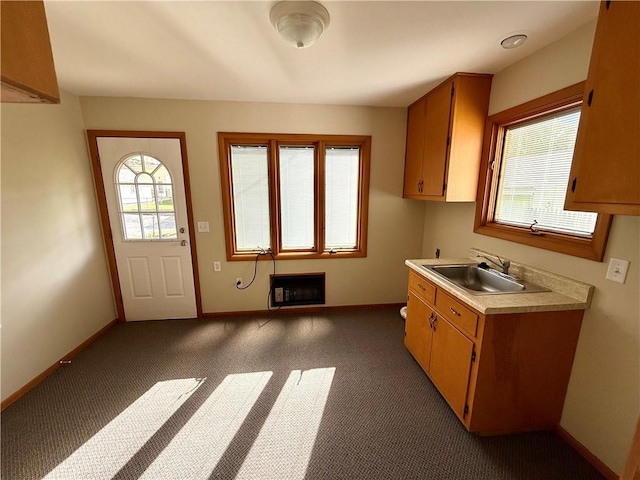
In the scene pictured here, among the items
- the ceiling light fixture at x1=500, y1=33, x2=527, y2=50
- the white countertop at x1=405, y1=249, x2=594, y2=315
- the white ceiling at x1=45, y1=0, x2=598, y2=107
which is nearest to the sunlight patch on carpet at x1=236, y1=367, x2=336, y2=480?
the white countertop at x1=405, y1=249, x2=594, y2=315

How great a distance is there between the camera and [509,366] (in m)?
1.43

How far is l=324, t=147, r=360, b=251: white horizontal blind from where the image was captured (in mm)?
2855

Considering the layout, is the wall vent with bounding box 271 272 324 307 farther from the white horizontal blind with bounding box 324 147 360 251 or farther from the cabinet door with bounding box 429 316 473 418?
the cabinet door with bounding box 429 316 473 418

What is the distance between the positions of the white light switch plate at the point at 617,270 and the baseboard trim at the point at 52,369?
3833 millimetres

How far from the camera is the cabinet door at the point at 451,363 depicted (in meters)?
1.52

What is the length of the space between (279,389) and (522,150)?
2.61 m

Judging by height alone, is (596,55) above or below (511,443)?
above

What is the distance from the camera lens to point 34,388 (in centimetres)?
189

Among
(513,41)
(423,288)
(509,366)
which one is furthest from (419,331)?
(513,41)

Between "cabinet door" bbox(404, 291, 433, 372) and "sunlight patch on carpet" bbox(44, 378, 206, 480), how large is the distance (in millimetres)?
1805

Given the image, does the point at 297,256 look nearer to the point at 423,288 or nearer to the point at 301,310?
the point at 301,310

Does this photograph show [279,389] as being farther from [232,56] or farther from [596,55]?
[596,55]

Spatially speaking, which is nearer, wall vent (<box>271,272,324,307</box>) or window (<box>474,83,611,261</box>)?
window (<box>474,83,611,261</box>)

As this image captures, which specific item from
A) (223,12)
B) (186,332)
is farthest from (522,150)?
(186,332)
